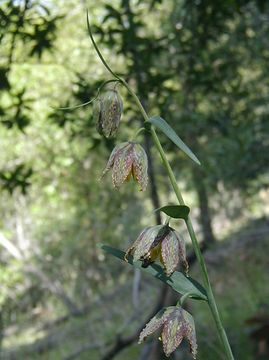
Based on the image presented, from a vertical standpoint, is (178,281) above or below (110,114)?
below

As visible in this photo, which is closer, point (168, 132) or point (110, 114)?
point (168, 132)

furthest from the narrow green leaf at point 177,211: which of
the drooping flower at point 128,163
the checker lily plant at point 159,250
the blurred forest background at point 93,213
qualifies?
the blurred forest background at point 93,213

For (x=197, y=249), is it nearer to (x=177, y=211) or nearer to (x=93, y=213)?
(x=177, y=211)

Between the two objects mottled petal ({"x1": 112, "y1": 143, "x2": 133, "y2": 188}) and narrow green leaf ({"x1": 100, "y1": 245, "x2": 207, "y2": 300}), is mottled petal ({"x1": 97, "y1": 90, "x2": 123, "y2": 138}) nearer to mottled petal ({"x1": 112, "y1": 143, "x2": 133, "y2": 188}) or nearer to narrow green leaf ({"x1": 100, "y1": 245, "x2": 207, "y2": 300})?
mottled petal ({"x1": 112, "y1": 143, "x2": 133, "y2": 188})

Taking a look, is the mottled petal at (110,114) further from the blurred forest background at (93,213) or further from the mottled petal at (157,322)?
the blurred forest background at (93,213)

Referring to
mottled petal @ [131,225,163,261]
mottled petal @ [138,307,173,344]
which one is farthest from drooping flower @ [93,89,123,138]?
mottled petal @ [138,307,173,344]

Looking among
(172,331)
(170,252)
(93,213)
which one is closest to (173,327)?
(172,331)
